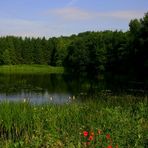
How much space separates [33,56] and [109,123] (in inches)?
4136

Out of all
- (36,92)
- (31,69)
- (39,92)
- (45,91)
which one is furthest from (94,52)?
(36,92)

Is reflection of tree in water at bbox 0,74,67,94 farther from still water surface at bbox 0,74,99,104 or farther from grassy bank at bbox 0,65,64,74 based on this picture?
grassy bank at bbox 0,65,64,74

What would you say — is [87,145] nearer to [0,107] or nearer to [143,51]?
[0,107]

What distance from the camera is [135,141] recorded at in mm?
7520

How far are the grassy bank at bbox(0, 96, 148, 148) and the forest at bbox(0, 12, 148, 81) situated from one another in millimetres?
43206

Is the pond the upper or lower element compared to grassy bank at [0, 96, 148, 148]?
lower

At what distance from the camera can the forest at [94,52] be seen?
57938mm

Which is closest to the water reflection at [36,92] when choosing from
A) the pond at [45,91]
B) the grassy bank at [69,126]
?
the pond at [45,91]

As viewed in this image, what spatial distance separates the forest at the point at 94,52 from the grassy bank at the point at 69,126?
1701 inches

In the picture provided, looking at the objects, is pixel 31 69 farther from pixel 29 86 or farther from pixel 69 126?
pixel 69 126

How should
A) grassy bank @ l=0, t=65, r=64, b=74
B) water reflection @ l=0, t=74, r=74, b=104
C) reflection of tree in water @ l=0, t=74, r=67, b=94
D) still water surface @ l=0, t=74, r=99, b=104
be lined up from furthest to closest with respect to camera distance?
1. grassy bank @ l=0, t=65, r=64, b=74
2. reflection of tree in water @ l=0, t=74, r=67, b=94
3. water reflection @ l=0, t=74, r=74, b=104
4. still water surface @ l=0, t=74, r=99, b=104

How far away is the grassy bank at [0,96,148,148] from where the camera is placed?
7.51 m

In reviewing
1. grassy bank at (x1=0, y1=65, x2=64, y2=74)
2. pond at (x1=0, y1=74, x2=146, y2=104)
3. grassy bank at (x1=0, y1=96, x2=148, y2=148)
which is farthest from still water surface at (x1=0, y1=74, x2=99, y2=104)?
grassy bank at (x1=0, y1=65, x2=64, y2=74)

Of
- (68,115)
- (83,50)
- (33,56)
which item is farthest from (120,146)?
(33,56)
